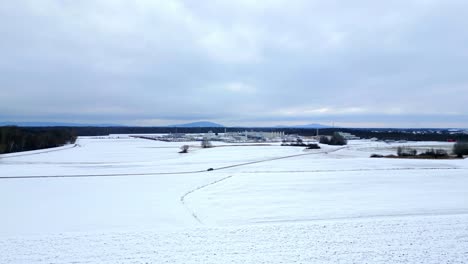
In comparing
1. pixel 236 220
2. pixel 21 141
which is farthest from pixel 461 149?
pixel 21 141

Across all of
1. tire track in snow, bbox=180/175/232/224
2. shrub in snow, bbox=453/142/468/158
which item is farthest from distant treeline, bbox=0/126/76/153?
shrub in snow, bbox=453/142/468/158

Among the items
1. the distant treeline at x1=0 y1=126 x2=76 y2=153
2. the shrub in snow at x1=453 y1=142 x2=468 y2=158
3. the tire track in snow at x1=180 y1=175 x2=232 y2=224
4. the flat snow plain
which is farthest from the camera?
the distant treeline at x1=0 y1=126 x2=76 y2=153

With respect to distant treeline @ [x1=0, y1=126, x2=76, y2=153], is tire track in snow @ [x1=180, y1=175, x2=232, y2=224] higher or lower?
lower

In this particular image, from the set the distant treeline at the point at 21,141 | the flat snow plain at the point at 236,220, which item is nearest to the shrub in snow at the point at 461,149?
the flat snow plain at the point at 236,220

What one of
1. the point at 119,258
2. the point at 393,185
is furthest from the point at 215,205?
the point at 393,185

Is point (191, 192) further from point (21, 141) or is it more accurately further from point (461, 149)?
point (21, 141)

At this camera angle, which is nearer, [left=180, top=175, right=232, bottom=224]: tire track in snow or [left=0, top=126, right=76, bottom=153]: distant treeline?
[left=180, top=175, right=232, bottom=224]: tire track in snow

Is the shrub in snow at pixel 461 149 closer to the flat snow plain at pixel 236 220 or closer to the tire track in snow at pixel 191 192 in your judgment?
the flat snow plain at pixel 236 220

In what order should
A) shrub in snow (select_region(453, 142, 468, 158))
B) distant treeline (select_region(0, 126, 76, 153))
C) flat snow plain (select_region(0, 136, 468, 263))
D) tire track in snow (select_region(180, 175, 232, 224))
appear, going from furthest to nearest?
1. distant treeline (select_region(0, 126, 76, 153))
2. shrub in snow (select_region(453, 142, 468, 158))
3. tire track in snow (select_region(180, 175, 232, 224))
4. flat snow plain (select_region(0, 136, 468, 263))

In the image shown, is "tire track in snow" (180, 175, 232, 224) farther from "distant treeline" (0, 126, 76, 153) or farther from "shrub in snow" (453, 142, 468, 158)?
"distant treeline" (0, 126, 76, 153)
